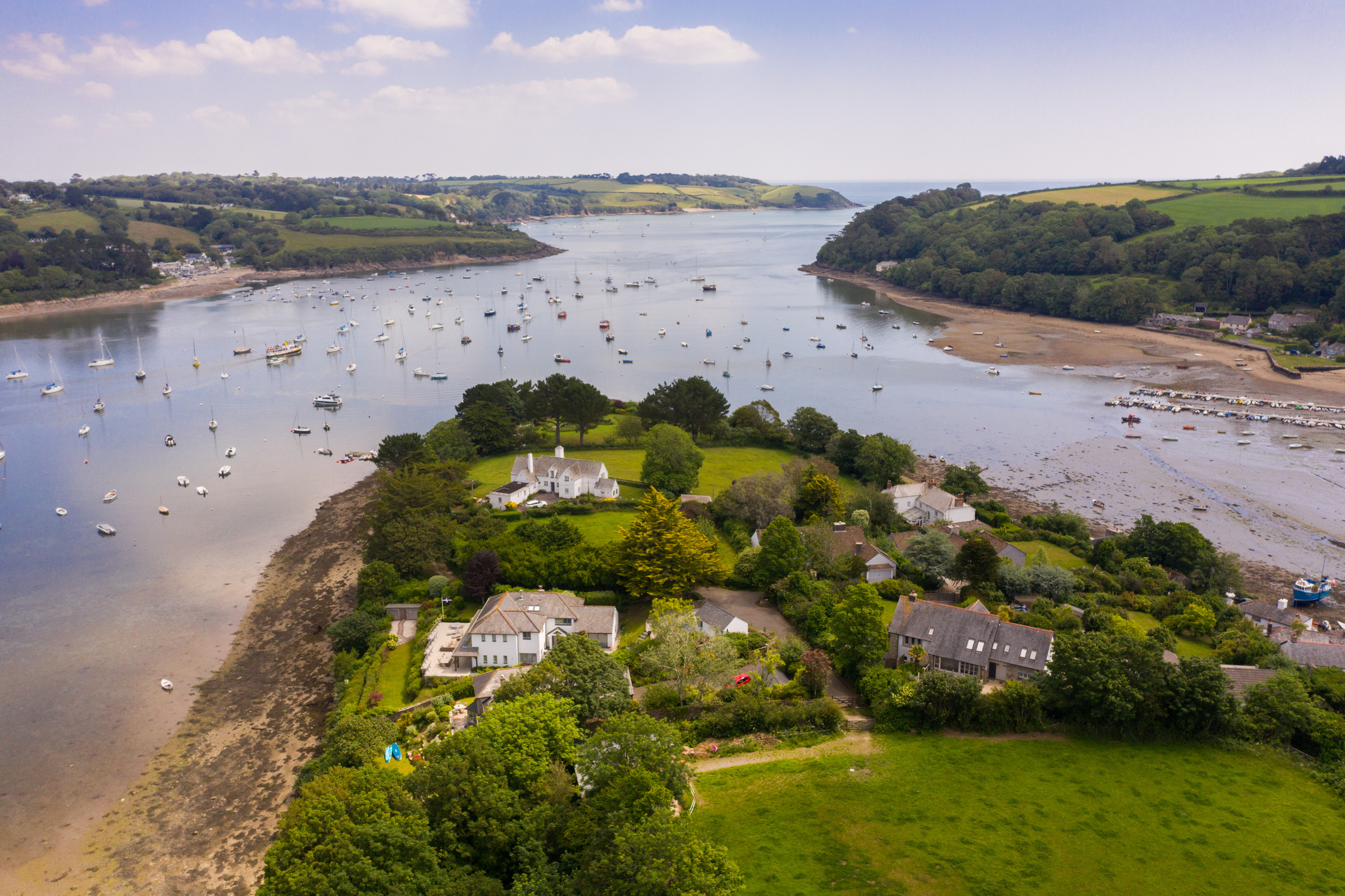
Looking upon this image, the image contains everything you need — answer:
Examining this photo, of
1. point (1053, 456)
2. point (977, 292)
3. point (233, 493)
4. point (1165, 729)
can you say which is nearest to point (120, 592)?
point (233, 493)

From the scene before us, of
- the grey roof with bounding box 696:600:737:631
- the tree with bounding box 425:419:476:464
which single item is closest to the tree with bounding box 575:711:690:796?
the grey roof with bounding box 696:600:737:631

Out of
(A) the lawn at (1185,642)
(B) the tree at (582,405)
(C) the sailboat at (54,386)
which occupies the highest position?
(B) the tree at (582,405)

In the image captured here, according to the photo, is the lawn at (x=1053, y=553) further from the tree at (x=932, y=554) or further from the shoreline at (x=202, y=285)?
the shoreline at (x=202, y=285)

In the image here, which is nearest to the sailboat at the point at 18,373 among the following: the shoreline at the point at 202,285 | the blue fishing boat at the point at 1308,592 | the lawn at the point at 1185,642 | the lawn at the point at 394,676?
the shoreline at the point at 202,285

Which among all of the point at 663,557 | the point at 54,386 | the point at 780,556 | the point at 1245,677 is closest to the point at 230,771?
the point at 663,557

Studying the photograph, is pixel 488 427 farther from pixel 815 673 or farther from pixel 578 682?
pixel 815 673

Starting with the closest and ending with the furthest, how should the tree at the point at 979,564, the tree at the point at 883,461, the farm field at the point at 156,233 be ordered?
the tree at the point at 979,564, the tree at the point at 883,461, the farm field at the point at 156,233

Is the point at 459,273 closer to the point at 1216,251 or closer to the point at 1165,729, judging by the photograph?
the point at 1216,251
